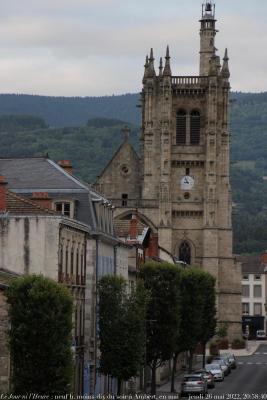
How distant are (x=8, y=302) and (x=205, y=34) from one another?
13329 centimetres

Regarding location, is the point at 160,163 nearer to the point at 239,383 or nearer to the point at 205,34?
the point at 205,34

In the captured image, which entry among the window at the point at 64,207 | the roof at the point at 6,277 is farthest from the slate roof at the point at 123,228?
the roof at the point at 6,277

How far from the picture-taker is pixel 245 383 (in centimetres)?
11300

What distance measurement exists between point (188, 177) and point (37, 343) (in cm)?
11929

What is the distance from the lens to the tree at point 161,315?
9931 cm

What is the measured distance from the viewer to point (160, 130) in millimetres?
181625

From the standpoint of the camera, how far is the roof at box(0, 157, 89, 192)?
8594cm

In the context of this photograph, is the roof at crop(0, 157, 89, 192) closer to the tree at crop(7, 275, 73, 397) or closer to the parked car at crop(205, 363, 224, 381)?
the tree at crop(7, 275, 73, 397)

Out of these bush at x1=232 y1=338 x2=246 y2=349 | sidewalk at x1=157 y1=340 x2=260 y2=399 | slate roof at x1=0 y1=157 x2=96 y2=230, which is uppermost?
slate roof at x1=0 y1=157 x2=96 y2=230

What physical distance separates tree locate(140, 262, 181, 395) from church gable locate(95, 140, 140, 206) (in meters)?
82.7

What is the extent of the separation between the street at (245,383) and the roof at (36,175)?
17863 millimetres

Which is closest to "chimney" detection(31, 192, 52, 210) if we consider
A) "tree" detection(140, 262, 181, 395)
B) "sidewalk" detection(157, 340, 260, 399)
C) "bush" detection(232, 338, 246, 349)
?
"tree" detection(140, 262, 181, 395)

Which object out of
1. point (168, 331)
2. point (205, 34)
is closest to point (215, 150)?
point (205, 34)

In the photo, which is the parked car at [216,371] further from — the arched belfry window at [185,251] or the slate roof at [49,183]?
the arched belfry window at [185,251]
